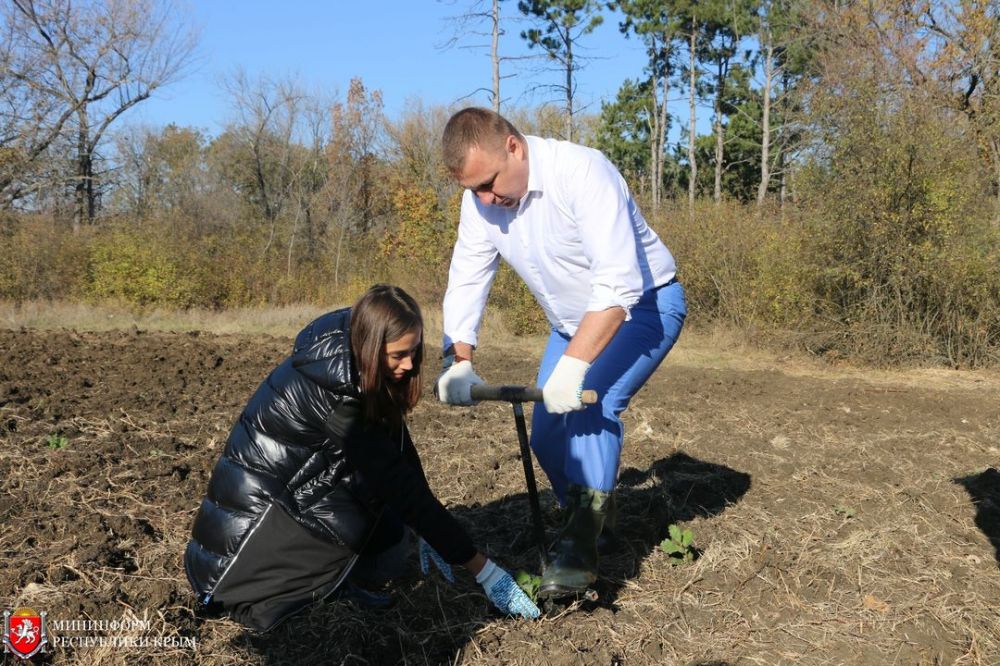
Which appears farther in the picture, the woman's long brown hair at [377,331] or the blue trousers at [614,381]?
the blue trousers at [614,381]

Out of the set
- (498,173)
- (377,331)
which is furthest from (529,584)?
(498,173)

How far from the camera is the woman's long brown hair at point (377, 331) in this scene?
2.65 metres

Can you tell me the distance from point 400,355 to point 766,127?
30.2 meters

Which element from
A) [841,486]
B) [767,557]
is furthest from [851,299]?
[767,557]

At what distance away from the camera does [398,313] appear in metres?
2.69

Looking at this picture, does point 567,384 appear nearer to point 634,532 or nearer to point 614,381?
point 614,381

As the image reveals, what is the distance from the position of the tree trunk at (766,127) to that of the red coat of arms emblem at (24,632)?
28688 mm

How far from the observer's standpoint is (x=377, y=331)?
2643 millimetres

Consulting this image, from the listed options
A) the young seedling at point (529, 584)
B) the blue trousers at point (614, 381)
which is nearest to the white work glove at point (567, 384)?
the blue trousers at point (614, 381)

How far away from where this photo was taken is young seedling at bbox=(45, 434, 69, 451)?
559 cm

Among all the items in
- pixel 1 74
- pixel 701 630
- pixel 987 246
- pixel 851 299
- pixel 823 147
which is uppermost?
pixel 1 74

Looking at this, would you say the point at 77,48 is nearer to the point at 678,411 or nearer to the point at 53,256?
the point at 53,256

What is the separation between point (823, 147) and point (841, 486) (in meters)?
7.45

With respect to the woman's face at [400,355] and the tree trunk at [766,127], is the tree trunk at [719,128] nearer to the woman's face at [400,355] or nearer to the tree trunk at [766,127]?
the tree trunk at [766,127]
